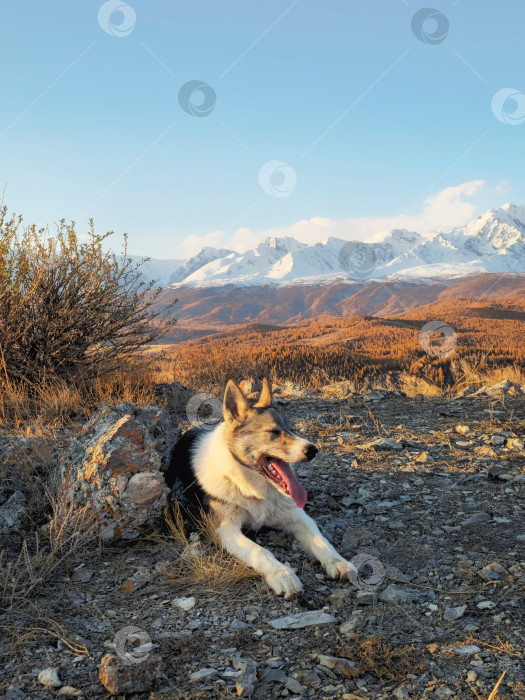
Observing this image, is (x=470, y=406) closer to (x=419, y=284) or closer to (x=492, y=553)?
(x=492, y=553)

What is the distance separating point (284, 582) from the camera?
3.07m

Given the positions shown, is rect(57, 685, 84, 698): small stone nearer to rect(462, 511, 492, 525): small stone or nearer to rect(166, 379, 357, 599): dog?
rect(166, 379, 357, 599): dog

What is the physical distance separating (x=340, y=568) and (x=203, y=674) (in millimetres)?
1231

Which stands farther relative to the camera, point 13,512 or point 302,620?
point 13,512

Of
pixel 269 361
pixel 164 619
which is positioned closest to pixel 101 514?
pixel 164 619

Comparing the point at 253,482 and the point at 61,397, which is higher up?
the point at 61,397

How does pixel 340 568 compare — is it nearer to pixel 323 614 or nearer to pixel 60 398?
pixel 323 614

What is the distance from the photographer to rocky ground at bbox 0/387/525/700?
7.43 ft

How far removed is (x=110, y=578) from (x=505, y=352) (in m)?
18.5

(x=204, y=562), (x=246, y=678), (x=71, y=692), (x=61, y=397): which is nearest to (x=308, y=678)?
(x=246, y=678)

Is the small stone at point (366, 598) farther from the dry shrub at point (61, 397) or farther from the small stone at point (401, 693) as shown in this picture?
the dry shrub at point (61, 397)

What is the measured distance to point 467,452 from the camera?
5.67 meters

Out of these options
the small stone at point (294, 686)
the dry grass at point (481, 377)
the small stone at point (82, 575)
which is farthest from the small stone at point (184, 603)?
the dry grass at point (481, 377)

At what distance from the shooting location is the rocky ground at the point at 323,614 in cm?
227
